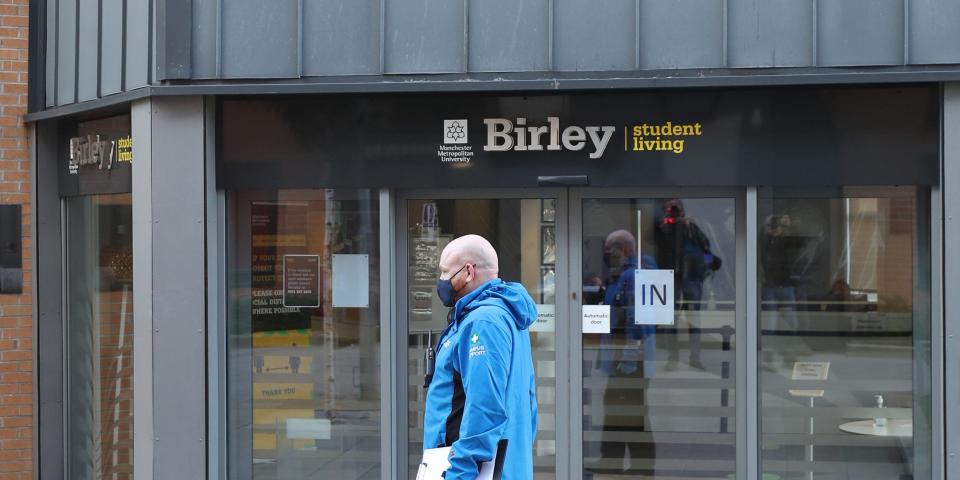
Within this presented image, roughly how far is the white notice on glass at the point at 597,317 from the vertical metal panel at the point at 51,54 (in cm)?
433

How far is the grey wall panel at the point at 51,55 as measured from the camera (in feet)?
28.7

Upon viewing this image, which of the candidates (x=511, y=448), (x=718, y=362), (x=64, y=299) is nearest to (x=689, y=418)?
(x=718, y=362)

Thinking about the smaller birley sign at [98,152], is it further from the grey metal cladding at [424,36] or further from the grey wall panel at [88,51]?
the grey metal cladding at [424,36]

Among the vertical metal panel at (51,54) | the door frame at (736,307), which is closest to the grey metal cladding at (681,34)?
the door frame at (736,307)

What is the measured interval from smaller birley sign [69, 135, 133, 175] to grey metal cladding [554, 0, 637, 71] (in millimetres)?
3087

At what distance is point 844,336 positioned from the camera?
24.3ft

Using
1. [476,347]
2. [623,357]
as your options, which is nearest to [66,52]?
[623,357]

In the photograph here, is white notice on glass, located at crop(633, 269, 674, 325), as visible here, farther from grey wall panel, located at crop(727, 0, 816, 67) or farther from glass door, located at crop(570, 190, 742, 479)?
grey wall panel, located at crop(727, 0, 816, 67)

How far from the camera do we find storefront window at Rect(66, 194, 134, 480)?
8.46m

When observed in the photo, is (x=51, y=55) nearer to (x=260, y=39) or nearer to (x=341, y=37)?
(x=260, y=39)

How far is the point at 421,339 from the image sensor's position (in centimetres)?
791

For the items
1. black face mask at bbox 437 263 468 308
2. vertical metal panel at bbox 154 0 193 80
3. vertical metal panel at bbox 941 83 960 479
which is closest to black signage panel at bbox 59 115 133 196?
vertical metal panel at bbox 154 0 193 80

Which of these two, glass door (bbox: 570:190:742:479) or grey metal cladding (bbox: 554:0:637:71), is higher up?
grey metal cladding (bbox: 554:0:637:71)

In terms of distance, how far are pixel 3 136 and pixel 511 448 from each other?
596 cm
